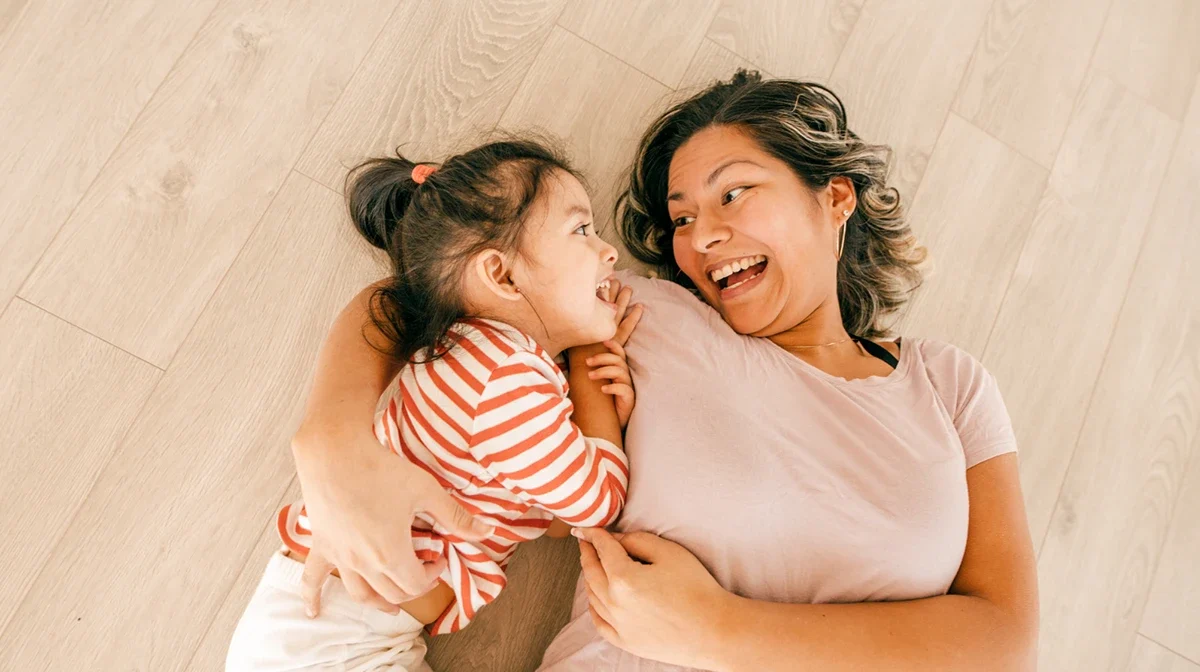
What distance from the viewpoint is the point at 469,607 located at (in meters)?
1.07

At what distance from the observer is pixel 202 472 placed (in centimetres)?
122

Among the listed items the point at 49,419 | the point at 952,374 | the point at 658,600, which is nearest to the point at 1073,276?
the point at 952,374

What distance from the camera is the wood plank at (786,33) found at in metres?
1.49

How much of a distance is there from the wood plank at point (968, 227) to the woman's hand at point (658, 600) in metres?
0.76

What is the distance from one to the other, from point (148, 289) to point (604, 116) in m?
0.87

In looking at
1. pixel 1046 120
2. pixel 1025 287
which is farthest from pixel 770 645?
pixel 1046 120

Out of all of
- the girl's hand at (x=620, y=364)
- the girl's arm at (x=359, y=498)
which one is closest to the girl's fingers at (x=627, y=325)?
the girl's hand at (x=620, y=364)

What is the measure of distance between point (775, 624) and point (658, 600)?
147 millimetres

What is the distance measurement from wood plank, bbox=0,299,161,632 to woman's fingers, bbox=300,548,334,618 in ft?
1.59

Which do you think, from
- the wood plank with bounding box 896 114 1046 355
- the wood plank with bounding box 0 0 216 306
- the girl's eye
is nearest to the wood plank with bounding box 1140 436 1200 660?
the wood plank with bounding box 896 114 1046 355

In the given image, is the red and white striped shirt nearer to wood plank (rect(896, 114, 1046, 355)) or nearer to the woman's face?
the woman's face

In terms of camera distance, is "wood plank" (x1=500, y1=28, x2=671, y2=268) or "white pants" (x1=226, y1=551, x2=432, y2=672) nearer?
"white pants" (x1=226, y1=551, x2=432, y2=672)

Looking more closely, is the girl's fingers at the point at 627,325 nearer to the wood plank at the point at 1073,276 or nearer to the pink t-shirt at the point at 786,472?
the pink t-shirt at the point at 786,472

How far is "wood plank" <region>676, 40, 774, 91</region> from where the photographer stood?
1.45 meters
